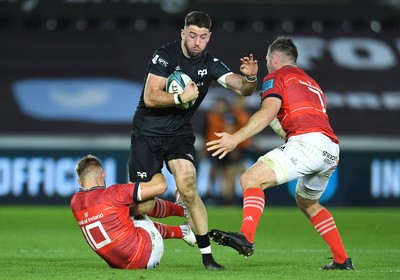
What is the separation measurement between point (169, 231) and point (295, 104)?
1.66 meters

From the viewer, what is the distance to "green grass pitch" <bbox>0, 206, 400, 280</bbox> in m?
7.90

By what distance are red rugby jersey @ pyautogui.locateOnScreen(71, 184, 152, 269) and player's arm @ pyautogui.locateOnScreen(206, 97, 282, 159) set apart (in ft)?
2.87

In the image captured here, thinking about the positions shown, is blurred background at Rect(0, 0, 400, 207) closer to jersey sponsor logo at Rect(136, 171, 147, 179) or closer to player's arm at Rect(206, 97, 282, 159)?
jersey sponsor logo at Rect(136, 171, 147, 179)

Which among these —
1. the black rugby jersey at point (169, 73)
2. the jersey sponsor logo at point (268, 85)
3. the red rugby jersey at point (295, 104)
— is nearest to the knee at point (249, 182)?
the red rugby jersey at point (295, 104)

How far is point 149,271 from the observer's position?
7980mm

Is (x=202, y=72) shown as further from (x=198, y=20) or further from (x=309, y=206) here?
(x=309, y=206)

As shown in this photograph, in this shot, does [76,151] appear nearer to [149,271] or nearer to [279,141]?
[279,141]

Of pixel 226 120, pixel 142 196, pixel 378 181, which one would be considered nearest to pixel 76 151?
pixel 226 120

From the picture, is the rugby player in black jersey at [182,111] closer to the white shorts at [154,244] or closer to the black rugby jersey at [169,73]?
the black rugby jersey at [169,73]

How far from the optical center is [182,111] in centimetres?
893

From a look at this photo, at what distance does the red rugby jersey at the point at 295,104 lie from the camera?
8.29m

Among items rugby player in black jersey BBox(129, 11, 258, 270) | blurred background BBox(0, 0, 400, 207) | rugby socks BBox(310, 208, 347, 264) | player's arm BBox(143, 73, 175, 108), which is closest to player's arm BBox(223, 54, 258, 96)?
rugby player in black jersey BBox(129, 11, 258, 270)

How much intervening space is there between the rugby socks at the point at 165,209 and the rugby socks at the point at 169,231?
0.16 metres

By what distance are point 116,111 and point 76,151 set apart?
3.59 ft
